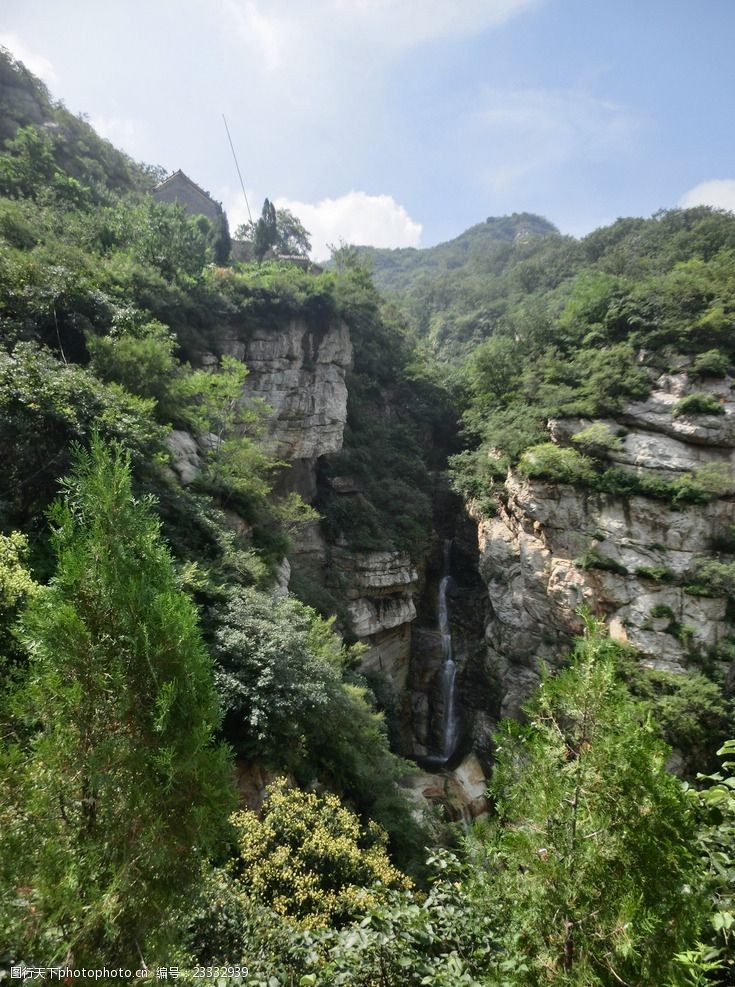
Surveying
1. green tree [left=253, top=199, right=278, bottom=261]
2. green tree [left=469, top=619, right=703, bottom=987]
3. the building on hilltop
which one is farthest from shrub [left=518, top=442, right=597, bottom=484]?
the building on hilltop

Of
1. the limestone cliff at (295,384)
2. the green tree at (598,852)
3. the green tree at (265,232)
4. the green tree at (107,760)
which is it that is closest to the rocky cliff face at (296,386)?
the limestone cliff at (295,384)

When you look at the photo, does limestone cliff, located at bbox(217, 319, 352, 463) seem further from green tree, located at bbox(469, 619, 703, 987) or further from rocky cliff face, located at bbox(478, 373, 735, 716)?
green tree, located at bbox(469, 619, 703, 987)

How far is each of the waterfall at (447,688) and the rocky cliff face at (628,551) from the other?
3.18 metres

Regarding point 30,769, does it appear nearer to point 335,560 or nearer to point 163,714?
point 163,714

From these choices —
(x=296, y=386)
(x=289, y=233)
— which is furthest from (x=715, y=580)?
(x=289, y=233)

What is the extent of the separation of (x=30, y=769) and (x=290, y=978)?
108 inches

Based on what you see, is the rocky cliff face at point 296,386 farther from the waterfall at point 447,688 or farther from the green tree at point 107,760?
the green tree at point 107,760

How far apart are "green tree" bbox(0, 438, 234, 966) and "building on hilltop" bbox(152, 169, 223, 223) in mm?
40379

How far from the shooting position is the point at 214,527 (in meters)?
11.0

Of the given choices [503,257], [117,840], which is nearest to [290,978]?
[117,840]

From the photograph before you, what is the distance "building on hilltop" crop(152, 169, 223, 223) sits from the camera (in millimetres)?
35500

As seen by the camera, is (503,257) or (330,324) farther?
(503,257)

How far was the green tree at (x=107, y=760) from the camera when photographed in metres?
2.64

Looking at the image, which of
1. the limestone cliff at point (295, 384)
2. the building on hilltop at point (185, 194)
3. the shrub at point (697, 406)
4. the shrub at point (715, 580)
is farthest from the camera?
the building on hilltop at point (185, 194)
